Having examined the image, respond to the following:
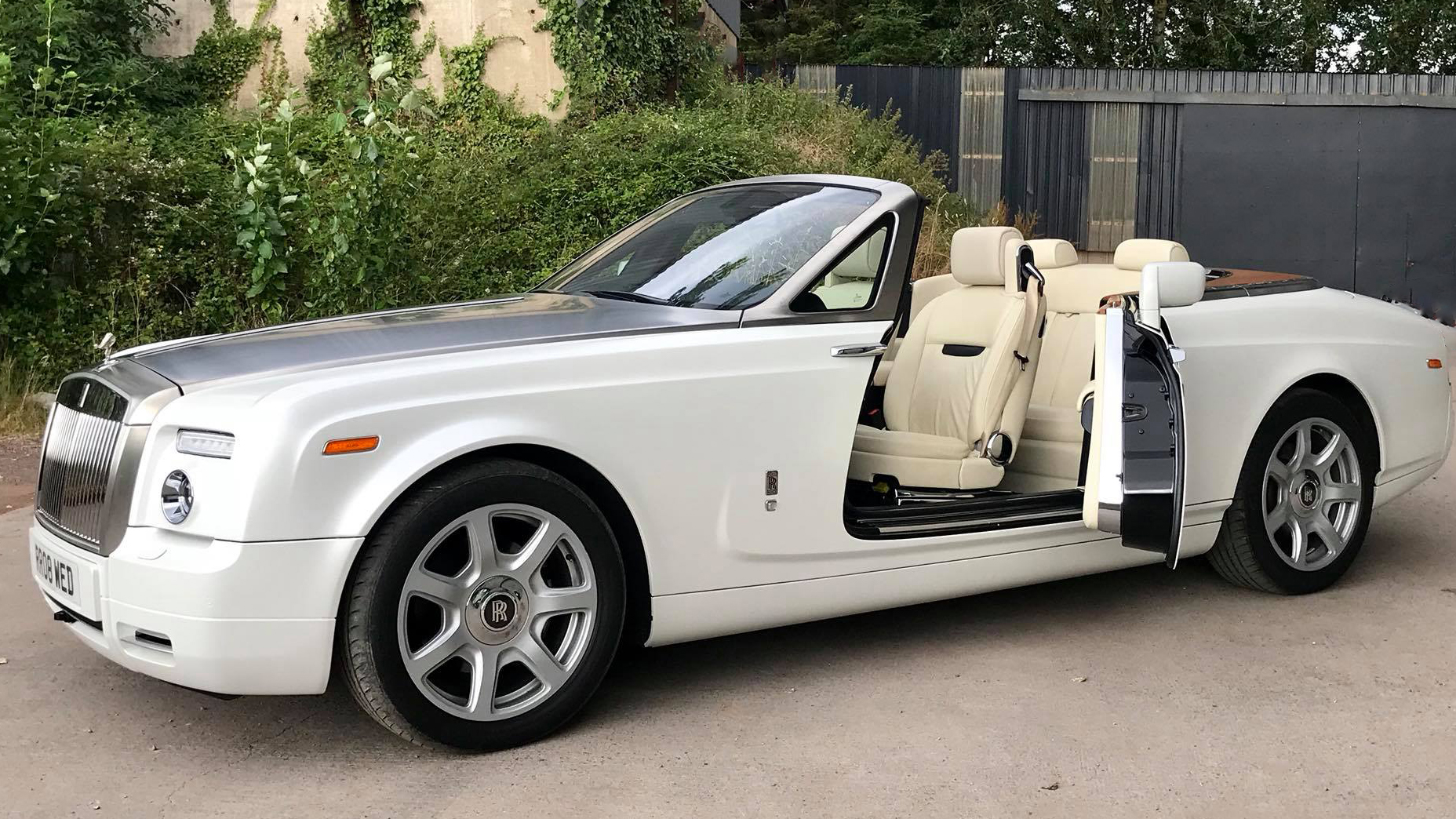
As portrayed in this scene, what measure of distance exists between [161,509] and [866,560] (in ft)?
6.94

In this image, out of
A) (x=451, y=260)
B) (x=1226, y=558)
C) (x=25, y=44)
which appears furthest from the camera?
(x=25, y=44)

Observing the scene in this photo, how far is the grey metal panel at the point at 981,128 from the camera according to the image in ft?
65.5

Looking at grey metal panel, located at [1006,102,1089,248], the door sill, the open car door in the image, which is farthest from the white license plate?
grey metal panel, located at [1006,102,1089,248]

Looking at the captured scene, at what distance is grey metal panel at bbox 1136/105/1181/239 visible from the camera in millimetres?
20188

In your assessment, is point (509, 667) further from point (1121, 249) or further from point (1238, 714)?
point (1121, 249)

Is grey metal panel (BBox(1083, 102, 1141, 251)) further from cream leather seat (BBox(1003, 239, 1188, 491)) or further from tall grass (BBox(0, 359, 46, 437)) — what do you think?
tall grass (BBox(0, 359, 46, 437))

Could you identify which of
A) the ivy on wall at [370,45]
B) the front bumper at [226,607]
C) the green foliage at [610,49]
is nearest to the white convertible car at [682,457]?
the front bumper at [226,607]

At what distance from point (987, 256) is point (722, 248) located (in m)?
1.19

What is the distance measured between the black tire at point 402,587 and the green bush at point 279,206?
17.5ft

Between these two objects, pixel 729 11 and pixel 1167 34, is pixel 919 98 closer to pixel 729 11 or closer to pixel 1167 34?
pixel 729 11

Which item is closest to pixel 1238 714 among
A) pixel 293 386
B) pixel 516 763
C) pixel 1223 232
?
pixel 516 763

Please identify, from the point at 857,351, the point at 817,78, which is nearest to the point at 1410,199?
the point at 817,78

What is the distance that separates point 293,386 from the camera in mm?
3572

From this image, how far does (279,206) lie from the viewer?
32.1ft
